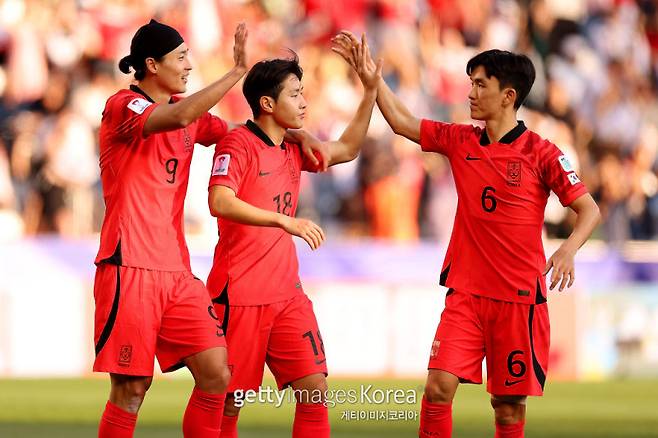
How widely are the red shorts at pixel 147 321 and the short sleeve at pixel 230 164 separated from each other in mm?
498

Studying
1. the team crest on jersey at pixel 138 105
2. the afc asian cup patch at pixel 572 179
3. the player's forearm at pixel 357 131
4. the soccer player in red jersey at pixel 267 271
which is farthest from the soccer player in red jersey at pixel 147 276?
the afc asian cup patch at pixel 572 179

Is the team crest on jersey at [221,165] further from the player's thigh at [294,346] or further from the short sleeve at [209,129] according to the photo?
the player's thigh at [294,346]

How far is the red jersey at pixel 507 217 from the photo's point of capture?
21.9ft

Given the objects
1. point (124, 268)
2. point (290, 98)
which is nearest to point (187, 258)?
point (124, 268)

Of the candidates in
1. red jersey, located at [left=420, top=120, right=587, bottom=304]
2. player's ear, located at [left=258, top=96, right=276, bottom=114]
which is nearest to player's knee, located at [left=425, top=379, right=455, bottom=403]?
red jersey, located at [left=420, top=120, right=587, bottom=304]

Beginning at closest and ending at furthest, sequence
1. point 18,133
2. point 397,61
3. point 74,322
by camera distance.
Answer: point 74,322
point 18,133
point 397,61

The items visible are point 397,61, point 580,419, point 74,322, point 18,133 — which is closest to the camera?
point 580,419

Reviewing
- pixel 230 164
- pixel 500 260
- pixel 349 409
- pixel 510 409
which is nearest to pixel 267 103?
pixel 230 164

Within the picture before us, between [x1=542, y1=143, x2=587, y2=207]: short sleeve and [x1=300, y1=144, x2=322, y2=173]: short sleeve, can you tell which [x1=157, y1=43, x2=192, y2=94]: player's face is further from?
[x1=542, y1=143, x2=587, y2=207]: short sleeve

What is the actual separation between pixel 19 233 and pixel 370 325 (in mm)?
3328

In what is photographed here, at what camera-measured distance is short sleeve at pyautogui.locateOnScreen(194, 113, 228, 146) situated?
6730mm

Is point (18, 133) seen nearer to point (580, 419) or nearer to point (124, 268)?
point (580, 419)

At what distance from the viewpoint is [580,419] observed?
1036 centimetres

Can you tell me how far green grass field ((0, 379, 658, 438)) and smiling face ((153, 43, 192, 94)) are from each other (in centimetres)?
341
